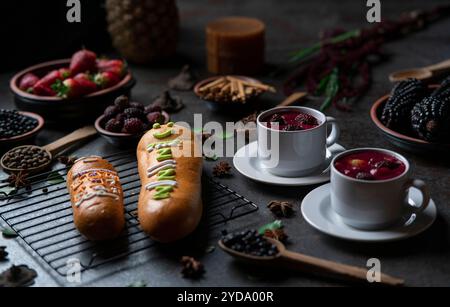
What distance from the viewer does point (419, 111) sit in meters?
1.63

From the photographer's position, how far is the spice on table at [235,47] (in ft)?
7.47

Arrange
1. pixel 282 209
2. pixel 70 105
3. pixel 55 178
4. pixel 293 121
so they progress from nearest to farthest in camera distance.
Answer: pixel 282 209 < pixel 293 121 < pixel 55 178 < pixel 70 105

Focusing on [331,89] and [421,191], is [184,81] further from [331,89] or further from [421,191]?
[421,191]

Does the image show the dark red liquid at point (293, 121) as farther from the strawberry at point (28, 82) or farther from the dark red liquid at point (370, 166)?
the strawberry at point (28, 82)

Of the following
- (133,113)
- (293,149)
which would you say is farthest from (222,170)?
(133,113)

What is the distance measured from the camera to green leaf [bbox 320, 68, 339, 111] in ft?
6.75

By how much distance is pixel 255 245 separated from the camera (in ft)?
4.20

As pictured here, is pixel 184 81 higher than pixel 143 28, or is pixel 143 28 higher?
pixel 143 28

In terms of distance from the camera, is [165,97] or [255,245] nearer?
[255,245]

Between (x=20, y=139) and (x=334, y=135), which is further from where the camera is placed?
(x=20, y=139)

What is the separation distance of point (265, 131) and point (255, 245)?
1.08 feet

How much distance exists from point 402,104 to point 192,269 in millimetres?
750
